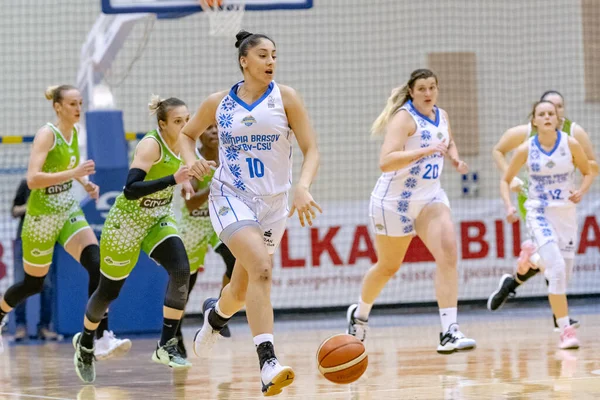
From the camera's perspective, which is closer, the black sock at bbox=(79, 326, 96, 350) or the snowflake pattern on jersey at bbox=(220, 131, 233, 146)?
the snowflake pattern on jersey at bbox=(220, 131, 233, 146)

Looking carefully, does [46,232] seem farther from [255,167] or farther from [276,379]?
[276,379]

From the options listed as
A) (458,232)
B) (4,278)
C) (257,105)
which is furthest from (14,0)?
(257,105)

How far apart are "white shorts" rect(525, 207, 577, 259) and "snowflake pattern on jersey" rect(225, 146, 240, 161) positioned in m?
3.31

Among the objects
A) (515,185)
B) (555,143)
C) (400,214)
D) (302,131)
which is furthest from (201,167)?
(515,185)

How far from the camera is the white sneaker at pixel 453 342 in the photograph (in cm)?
677

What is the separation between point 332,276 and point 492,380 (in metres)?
6.13

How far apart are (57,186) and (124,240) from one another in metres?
1.42

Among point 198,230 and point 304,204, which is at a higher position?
point 304,204

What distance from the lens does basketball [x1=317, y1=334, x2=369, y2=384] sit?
18.2ft

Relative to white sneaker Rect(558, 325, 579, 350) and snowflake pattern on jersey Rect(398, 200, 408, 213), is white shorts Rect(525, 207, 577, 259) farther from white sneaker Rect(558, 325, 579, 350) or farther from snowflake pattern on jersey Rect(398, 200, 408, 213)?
snowflake pattern on jersey Rect(398, 200, 408, 213)

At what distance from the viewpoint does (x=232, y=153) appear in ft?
18.7

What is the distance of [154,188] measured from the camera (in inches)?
262

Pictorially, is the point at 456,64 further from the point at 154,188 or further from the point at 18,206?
the point at 154,188

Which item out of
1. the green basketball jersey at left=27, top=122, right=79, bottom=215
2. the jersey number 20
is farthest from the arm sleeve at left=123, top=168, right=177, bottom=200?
the jersey number 20
